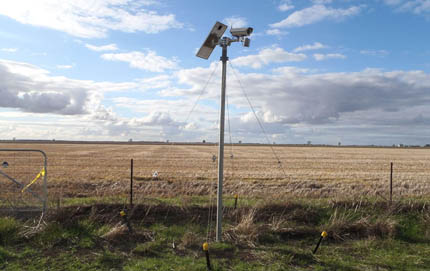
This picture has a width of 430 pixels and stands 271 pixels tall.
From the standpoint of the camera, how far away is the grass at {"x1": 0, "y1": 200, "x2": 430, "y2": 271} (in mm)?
5750

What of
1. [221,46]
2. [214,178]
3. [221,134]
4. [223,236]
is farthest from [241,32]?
[214,178]

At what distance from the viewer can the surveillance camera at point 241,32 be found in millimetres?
6714

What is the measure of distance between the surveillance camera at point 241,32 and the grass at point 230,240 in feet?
13.9

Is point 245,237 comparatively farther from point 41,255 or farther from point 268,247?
point 41,255

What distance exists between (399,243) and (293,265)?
9.99ft

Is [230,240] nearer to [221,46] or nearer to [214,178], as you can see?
[221,46]

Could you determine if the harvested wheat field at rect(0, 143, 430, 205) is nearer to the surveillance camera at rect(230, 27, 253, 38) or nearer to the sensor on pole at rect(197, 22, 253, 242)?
the sensor on pole at rect(197, 22, 253, 242)

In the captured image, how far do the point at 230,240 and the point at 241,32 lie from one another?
4.59 meters

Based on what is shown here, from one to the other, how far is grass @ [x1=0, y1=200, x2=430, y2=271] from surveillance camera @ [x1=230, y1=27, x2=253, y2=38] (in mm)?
4237

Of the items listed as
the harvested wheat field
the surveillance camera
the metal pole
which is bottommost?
the harvested wheat field

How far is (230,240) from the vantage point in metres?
6.92

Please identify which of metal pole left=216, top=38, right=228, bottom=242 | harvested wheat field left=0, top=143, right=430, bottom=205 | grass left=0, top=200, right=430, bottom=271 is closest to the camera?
grass left=0, top=200, right=430, bottom=271

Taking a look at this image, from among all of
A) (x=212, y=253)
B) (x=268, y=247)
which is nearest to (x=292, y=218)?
(x=268, y=247)

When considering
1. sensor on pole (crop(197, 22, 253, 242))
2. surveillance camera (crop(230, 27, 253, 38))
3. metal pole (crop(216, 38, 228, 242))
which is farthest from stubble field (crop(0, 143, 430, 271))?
surveillance camera (crop(230, 27, 253, 38))
